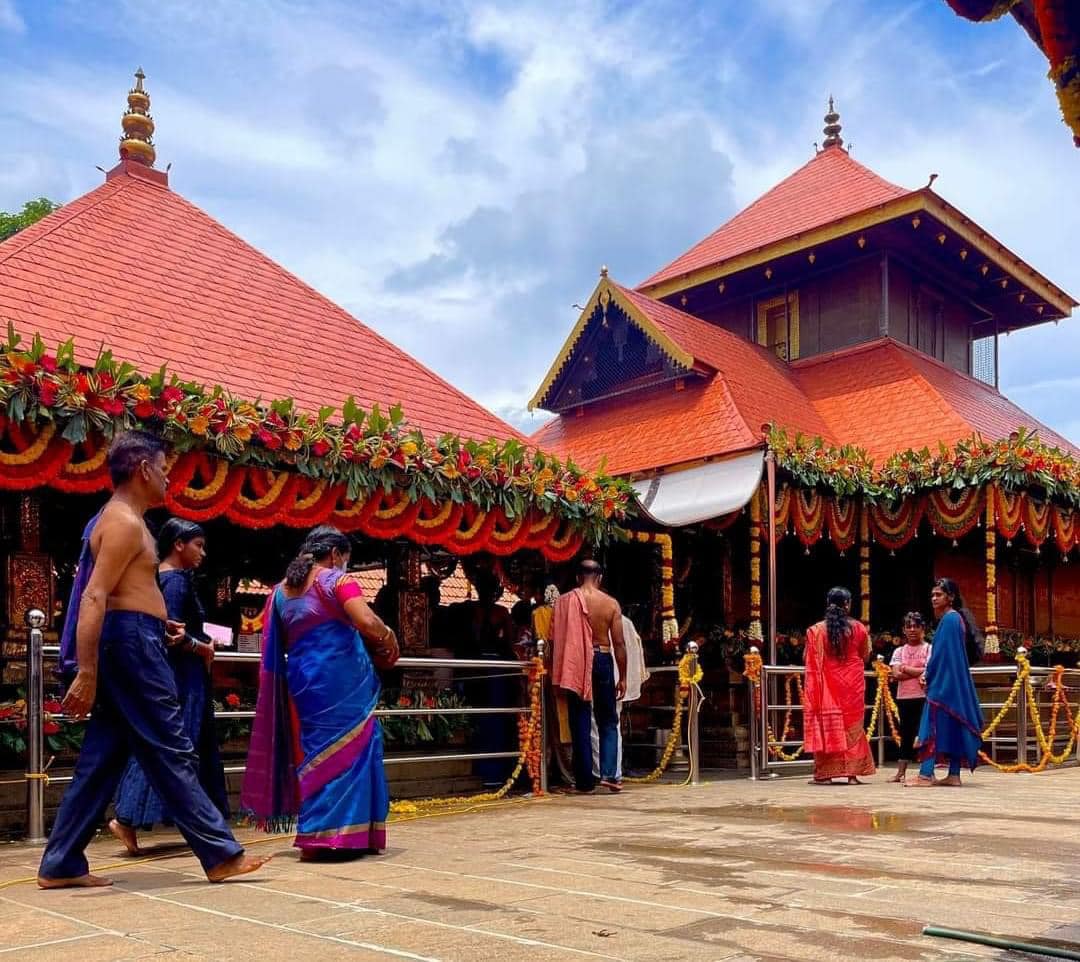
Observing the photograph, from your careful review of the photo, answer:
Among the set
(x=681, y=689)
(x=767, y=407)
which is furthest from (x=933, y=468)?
(x=681, y=689)

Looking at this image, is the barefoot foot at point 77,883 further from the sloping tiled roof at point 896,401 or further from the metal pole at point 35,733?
the sloping tiled roof at point 896,401

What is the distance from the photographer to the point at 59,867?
4246 millimetres

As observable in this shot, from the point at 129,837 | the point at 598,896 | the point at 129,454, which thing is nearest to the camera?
the point at 598,896

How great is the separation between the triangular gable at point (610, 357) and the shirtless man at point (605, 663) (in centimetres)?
692

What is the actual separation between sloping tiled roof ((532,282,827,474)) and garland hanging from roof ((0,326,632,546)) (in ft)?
13.7

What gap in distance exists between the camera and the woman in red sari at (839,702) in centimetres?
935

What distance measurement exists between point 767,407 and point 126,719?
11.9 meters

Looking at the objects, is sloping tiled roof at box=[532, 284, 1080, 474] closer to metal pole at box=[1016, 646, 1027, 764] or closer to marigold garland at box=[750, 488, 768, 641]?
marigold garland at box=[750, 488, 768, 641]

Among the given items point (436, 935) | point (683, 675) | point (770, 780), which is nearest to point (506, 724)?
point (683, 675)

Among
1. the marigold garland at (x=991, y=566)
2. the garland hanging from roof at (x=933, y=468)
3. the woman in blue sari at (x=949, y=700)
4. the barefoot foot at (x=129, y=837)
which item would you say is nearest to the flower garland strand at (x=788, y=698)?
the woman in blue sari at (x=949, y=700)

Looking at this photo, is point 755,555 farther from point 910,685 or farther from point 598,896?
point 598,896

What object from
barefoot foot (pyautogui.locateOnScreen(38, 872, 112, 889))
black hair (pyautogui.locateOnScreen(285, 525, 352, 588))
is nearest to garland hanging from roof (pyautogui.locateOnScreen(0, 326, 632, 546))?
black hair (pyautogui.locateOnScreen(285, 525, 352, 588))

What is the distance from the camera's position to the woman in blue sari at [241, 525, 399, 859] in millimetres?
5004

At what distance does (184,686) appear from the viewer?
546 centimetres
